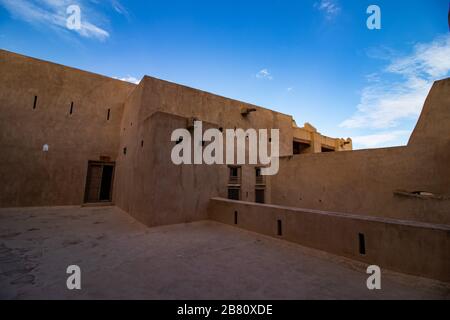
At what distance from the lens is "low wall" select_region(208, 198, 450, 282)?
262 cm

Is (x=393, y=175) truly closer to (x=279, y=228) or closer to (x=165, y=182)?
(x=279, y=228)

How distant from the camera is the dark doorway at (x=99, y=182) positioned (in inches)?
386

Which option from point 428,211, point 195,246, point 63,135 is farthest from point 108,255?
point 428,211

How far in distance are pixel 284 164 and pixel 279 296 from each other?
9.90m

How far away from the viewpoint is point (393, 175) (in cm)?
Answer: 787

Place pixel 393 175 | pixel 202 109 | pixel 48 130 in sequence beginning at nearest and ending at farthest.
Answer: pixel 393 175 → pixel 48 130 → pixel 202 109

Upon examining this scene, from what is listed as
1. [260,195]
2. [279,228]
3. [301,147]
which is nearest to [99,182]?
[260,195]

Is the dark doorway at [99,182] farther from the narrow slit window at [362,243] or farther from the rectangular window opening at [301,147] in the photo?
the rectangular window opening at [301,147]

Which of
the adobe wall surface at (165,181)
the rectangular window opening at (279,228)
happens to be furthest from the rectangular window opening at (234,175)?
the rectangular window opening at (279,228)

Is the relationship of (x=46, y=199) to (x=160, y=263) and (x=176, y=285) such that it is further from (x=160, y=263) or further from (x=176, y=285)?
(x=176, y=285)

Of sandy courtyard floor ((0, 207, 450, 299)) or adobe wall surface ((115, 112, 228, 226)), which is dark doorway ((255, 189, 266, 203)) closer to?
adobe wall surface ((115, 112, 228, 226))

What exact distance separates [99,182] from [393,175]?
45.7 feet

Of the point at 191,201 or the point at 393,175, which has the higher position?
the point at 393,175

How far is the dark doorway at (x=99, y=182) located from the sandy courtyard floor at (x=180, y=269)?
493cm
